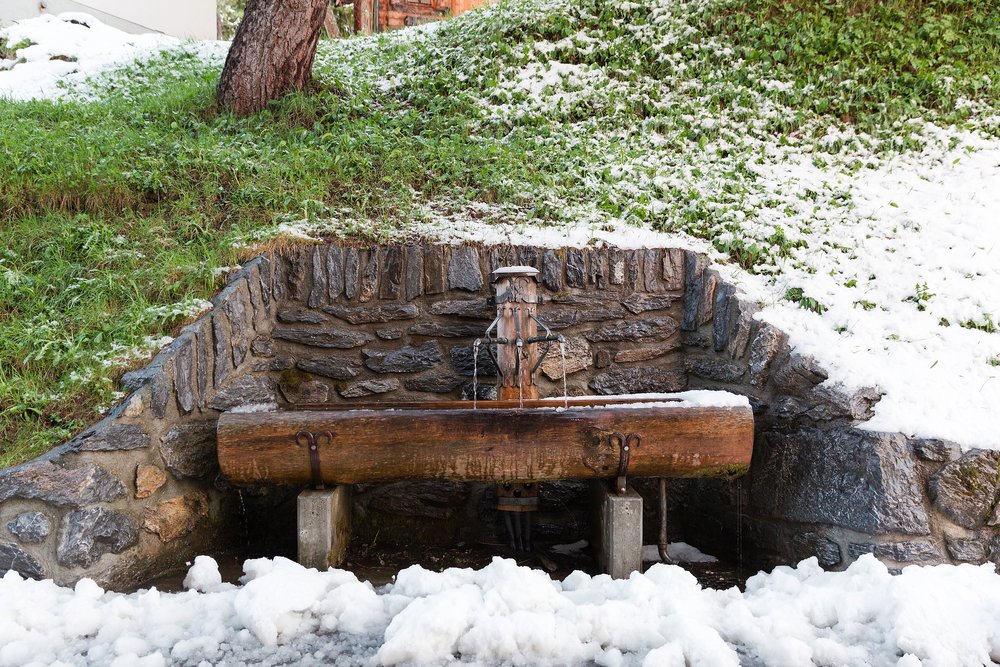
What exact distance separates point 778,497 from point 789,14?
4881mm

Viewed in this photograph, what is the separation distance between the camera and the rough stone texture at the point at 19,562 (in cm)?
232

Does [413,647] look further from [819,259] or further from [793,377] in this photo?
[819,259]

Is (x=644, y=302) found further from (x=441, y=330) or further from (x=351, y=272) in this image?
(x=351, y=272)

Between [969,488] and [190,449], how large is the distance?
3145 mm

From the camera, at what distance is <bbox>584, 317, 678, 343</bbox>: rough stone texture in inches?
145

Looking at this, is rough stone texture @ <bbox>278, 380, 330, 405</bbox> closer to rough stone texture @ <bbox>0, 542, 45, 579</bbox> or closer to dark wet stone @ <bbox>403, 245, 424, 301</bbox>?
dark wet stone @ <bbox>403, 245, 424, 301</bbox>

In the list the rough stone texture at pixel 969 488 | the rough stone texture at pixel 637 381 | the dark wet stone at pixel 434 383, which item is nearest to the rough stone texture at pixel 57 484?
the dark wet stone at pixel 434 383

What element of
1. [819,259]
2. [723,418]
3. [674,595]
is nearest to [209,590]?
[674,595]

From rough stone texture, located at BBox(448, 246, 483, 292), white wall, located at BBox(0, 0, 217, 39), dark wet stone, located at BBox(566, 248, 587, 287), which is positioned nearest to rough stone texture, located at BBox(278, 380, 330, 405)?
rough stone texture, located at BBox(448, 246, 483, 292)

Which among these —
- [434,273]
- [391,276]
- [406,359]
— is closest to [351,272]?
[391,276]

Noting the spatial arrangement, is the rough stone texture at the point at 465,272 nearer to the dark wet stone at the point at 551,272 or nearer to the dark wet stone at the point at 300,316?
the dark wet stone at the point at 551,272

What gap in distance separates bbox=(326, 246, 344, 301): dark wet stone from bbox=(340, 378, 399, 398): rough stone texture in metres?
0.48

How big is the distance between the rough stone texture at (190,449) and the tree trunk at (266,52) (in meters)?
3.47

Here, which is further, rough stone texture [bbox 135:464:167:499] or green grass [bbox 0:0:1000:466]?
green grass [bbox 0:0:1000:466]
